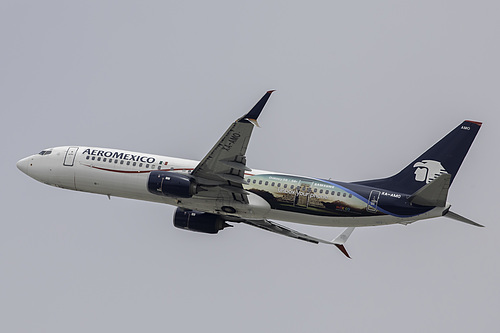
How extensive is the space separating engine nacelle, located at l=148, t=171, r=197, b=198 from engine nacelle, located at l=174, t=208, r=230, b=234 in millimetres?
5693

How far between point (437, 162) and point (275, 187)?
10.6 metres

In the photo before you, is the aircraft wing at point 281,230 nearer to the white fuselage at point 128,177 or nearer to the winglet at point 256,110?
the white fuselage at point 128,177

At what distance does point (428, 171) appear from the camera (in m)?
55.0

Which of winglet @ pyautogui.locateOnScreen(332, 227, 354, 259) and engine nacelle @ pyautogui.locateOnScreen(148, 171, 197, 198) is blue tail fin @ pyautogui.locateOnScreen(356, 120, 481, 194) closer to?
winglet @ pyautogui.locateOnScreen(332, 227, 354, 259)

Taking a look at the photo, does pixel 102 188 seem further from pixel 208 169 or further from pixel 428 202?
pixel 428 202

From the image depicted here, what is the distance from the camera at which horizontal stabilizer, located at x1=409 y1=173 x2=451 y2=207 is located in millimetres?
51000

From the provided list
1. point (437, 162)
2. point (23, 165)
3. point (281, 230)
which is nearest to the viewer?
point (437, 162)

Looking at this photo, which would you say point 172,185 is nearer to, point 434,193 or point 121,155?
→ point 121,155

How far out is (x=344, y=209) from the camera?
2142 inches

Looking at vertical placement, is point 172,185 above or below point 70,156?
below

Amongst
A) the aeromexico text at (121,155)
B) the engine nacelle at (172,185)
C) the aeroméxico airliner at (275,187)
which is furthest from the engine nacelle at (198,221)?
the engine nacelle at (172,185)

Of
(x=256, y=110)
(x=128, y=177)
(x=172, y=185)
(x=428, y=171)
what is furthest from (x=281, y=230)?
(x=256, y=110)

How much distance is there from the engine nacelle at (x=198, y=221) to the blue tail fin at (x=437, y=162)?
40.6ft

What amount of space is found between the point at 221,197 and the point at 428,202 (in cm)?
1347
